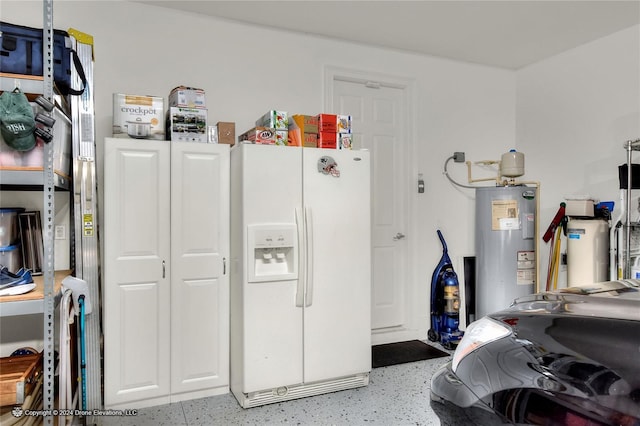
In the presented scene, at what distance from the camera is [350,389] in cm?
304

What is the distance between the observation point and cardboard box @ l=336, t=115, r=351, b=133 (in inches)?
120

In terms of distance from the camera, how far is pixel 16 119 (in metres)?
1.65

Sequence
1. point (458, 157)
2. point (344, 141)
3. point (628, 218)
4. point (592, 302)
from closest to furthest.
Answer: point (592, 302)
point (344, 141)
point (628, 218)
point (458, 157)

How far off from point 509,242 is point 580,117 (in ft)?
4.75

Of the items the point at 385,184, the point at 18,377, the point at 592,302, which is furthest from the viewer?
the point at 385,184

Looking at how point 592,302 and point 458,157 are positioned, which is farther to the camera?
point 458,157

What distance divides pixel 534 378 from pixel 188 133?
8.14ft

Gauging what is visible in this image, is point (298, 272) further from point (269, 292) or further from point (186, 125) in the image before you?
point (186, 125)

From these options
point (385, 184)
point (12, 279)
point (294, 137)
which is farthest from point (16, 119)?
point (385, 184)

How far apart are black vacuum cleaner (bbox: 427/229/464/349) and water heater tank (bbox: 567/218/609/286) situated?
1.05 meters

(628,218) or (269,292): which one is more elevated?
(628,218)

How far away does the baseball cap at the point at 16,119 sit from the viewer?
163 centimetres

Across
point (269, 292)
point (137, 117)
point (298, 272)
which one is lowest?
point (269, 292)

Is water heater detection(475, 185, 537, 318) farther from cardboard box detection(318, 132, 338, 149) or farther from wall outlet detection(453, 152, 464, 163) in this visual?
cardboard box detection(318, 132, 338, 149)
